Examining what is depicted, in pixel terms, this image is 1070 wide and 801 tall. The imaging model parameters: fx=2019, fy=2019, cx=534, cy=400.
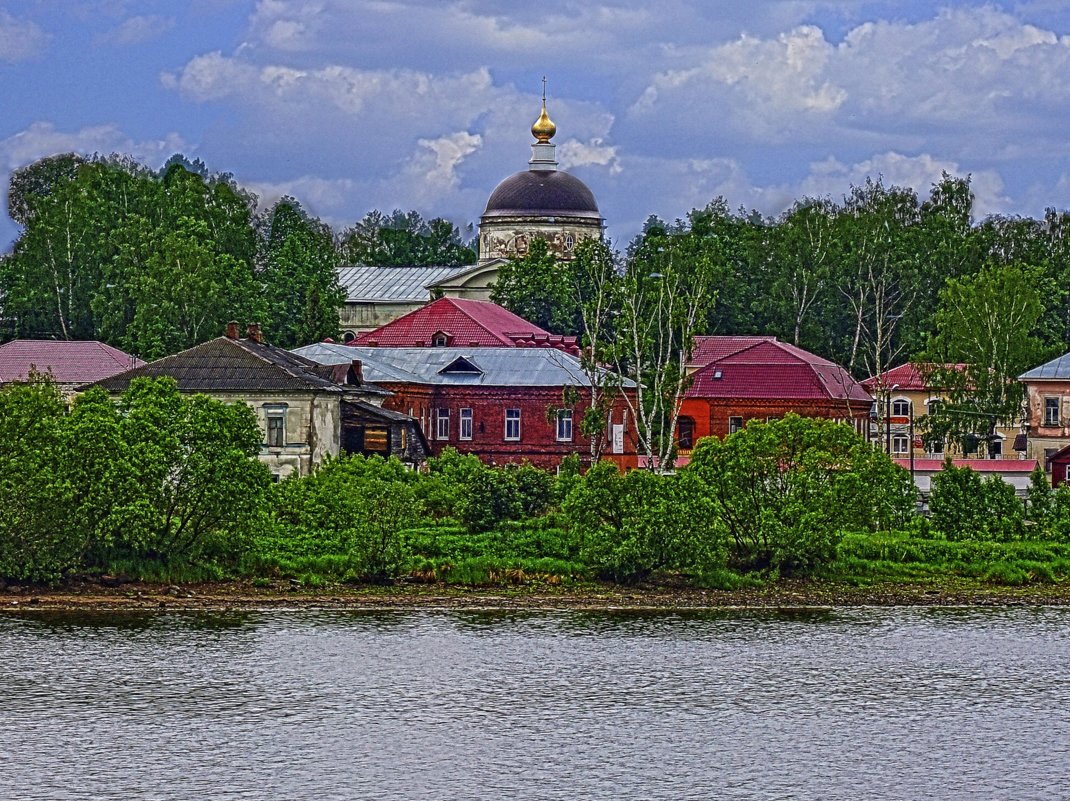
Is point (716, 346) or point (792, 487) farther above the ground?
point (716, 346)

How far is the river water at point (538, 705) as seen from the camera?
2648cm

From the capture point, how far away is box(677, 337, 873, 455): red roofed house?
74.3 meters

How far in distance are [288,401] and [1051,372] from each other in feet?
96.2

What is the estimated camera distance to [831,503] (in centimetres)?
4312

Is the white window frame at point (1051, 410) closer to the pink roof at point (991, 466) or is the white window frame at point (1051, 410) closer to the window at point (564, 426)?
the pink roof at point (991, 466)

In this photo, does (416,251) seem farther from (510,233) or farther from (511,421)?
(511,421)

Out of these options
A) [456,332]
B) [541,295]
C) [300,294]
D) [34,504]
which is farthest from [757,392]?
[34,504]

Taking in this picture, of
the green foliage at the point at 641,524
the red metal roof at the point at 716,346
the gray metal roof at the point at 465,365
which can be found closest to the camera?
the green foliage at the point at 641,524

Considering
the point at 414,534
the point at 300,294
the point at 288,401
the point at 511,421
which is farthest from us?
the point at 300,294

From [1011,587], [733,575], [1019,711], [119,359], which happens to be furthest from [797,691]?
[119,359]

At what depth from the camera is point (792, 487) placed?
143 ft

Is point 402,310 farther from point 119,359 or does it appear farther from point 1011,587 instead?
point 1011,587

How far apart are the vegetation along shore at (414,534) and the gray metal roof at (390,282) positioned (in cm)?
5715

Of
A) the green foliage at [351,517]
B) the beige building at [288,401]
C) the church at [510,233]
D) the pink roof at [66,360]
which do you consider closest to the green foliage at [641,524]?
the green foliage at [351,517]
